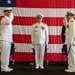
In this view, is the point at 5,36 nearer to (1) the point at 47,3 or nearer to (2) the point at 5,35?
(2) the point at 5,35

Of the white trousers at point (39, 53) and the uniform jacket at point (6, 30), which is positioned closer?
the uniform jacket at point (6, 30)

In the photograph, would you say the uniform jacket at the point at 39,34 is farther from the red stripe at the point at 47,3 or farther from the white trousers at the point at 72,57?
the red stripe at the point at 47,3

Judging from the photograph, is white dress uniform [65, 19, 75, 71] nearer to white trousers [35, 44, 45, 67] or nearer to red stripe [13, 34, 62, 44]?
white trousers [35, 44, 45, 67]

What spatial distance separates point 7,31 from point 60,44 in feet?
6.90

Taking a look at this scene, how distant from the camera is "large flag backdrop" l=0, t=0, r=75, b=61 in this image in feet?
22.2

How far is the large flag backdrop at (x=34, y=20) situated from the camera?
6773mm

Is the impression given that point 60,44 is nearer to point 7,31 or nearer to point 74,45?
point 74,45

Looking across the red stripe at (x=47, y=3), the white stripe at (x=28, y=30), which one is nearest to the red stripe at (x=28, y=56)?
the white stripe at (x=28, y=30)

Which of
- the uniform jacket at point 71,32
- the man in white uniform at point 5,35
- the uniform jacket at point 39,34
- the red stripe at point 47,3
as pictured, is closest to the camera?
the uniform jacket at point 71,32

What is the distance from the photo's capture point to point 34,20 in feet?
22.4

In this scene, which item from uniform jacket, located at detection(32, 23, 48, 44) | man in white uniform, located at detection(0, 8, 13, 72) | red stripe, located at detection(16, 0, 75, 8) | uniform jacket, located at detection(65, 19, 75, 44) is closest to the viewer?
uniform jacket, located at detection(65, 19, 75, 44)

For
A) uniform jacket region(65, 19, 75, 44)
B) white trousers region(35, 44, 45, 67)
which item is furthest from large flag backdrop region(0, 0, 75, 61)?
uniform jacket region(65, 19, 75, 44)

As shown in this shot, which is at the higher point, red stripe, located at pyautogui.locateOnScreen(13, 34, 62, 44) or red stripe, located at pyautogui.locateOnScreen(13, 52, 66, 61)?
red stripe, located at pyautogui.locateOnScreen(13, 34, 62, 44)

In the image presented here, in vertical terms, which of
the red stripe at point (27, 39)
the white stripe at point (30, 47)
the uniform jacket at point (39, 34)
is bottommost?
the white stripe at point (30, 47)
